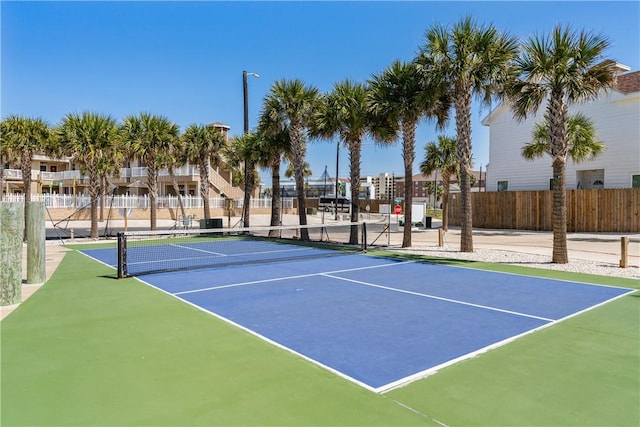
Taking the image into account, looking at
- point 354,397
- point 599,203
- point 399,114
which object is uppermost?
point 399,114

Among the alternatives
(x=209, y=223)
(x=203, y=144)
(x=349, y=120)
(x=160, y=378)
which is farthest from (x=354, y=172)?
(x=160, y=378)

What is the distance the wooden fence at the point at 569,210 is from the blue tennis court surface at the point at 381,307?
20581 mm

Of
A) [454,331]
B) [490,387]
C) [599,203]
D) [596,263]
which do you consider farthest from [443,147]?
[490,387]

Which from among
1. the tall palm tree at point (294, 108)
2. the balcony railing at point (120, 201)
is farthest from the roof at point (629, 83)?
the balcony railing at point (120, 201)

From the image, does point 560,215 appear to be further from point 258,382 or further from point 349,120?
point 258,382

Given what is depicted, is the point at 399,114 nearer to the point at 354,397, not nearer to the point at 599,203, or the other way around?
the point at 354,397

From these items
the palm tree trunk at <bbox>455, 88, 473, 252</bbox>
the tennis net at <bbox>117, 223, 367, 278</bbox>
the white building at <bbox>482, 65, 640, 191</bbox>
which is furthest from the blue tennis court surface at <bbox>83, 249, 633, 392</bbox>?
Result: the white building at <bbox>482, 65, 640, 191</bbox>

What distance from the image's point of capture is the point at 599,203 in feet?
96.1

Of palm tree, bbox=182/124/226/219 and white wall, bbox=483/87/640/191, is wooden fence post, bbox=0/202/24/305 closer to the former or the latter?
palm tree, bbox=182/124/226/219

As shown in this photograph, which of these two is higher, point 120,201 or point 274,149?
point 274,149

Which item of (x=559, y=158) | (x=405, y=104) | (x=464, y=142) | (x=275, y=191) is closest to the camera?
(x=559, y=158)

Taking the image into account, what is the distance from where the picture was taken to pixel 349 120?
2050 centimetres

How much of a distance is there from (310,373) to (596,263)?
13466mm

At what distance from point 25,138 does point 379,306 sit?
20991 millimetres
